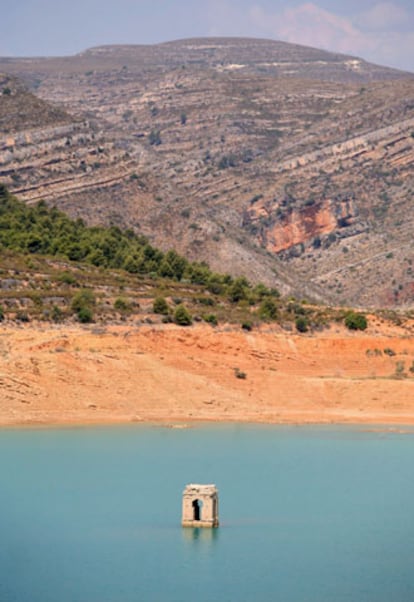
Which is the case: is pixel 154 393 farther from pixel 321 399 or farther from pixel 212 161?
pixel 212 161

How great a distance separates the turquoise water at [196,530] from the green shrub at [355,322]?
21299 mm

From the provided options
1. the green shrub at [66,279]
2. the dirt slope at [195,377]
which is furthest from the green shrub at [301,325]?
the green shrub at [66,279]

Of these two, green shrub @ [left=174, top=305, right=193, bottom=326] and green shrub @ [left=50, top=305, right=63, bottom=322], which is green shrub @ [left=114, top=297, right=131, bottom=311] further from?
green shrub @ [left=50, top=305, right=63, bottom=322]

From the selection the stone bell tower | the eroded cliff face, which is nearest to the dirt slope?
the stone bell tower

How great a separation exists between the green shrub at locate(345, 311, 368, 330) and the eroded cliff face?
193 ft

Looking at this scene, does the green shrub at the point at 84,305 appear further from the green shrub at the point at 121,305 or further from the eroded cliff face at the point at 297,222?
the eroded cliff face at the point at 297,222

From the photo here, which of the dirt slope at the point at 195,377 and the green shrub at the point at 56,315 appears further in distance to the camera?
the green shrub at the point at 56,315

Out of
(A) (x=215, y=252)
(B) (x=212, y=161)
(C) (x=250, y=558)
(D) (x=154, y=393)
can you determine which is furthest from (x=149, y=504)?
(B) (x=212, y=161)

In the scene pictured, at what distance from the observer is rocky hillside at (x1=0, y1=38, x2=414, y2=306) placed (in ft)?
392

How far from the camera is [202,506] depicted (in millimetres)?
45750

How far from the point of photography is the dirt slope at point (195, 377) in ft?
220

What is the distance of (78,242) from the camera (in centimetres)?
9512

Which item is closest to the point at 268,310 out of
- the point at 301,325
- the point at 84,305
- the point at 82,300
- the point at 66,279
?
the point at 301,325

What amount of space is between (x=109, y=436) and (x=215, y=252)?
57.8 metres
